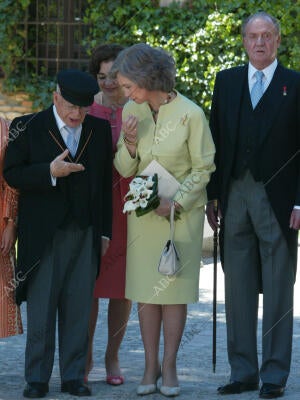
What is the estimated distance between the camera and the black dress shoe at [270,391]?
6.48 metres

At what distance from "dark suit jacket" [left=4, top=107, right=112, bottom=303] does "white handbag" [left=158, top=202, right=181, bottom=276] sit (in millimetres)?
364

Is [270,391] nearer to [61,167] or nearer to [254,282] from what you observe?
[254,282]

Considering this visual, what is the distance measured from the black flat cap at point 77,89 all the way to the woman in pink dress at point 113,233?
0.51 metres

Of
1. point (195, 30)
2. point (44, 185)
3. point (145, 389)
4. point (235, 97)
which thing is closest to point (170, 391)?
point (145, 389)

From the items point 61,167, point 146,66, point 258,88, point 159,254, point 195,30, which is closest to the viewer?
point 61,167

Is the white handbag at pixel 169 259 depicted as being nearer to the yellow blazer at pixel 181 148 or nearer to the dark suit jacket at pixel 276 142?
the yellow blazer at pixel 181 148

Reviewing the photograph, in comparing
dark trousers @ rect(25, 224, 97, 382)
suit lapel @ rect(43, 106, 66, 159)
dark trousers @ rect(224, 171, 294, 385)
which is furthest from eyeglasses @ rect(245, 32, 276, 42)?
dark trousers @ rect(25, 224, 97, 382)

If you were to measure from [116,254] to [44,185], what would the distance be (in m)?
0.78

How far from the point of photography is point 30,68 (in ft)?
55.8

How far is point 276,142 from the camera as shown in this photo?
6527 mm

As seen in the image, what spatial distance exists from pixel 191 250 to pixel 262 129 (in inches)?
29.5

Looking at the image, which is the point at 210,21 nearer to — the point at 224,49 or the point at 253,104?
the point at 224,49

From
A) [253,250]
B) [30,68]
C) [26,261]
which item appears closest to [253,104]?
[253,250]

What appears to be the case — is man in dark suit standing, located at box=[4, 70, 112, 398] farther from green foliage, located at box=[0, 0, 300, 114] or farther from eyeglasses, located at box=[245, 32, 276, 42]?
green foliage, located at box=[0, 0, 300, 114]
